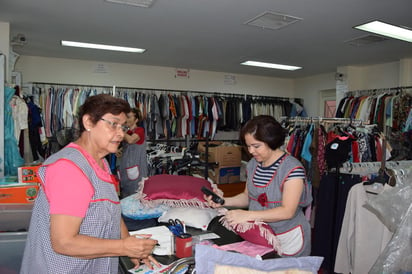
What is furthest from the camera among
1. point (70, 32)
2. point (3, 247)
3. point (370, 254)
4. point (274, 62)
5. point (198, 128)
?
point (198, 128)

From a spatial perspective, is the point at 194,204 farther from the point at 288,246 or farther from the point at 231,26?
the point at 231,26

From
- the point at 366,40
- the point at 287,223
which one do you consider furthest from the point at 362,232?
the point at 366,40

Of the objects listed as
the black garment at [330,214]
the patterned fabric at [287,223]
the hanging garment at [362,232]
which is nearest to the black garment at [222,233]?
the patterned fabric at [287,223]

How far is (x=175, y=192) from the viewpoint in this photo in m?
2.09

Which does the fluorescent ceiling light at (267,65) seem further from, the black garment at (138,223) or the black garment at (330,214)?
the black garment at (138,223)

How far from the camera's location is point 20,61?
5.73 meters

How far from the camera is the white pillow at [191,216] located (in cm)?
187

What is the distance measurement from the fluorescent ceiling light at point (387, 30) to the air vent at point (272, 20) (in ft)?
2.88

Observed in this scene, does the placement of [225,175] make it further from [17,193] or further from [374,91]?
[17,193]

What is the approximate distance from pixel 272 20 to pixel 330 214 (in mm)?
2215

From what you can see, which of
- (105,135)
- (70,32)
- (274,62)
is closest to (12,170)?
(70,32)

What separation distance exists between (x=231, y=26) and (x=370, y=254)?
9.45 ft

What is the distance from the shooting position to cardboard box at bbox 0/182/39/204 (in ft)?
8.62

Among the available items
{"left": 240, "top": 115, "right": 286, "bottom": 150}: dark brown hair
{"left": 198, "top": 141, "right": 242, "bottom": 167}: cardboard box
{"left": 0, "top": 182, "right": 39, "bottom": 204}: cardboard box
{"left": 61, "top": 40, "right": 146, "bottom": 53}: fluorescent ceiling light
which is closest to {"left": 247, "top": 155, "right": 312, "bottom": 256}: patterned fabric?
{"left": 240, "top": 115, "right": 286, "bottom": 150}: dark brown hair
